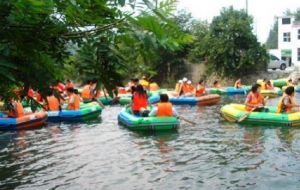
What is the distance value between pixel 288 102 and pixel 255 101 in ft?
3.76

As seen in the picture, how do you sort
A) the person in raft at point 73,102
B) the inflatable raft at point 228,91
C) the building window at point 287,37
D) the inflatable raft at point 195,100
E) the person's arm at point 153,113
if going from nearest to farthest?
the person's arm at point 153,113, the person in raft at point 73,102, the inflatable raft at point 195,100, the inflatable raft at point 228,91, the building window at point 287,37

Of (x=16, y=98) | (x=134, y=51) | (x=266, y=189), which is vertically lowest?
(x=266, y=189)

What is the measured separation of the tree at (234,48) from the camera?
33.7 m

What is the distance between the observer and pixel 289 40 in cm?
4622

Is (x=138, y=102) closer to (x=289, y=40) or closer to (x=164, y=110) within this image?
(x=164, y=110)

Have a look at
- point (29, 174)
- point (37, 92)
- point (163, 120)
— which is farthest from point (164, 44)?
point (163, 120)

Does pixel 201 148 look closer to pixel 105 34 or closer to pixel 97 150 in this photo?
pixel 97 150

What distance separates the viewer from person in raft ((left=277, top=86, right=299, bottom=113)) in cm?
1412

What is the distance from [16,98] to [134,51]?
996 mm

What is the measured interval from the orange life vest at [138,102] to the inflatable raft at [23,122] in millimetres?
2822

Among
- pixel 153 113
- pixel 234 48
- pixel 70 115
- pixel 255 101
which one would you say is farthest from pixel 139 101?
pixel 234 48

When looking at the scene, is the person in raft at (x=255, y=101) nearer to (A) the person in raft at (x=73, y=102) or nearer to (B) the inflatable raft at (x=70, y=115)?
(B) the inflatable raft at (x=70, y=115)

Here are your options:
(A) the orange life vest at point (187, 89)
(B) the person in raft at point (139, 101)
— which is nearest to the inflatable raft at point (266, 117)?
(B) the person in raft at point (139, 101)

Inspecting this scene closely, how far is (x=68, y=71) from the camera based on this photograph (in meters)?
2.98
